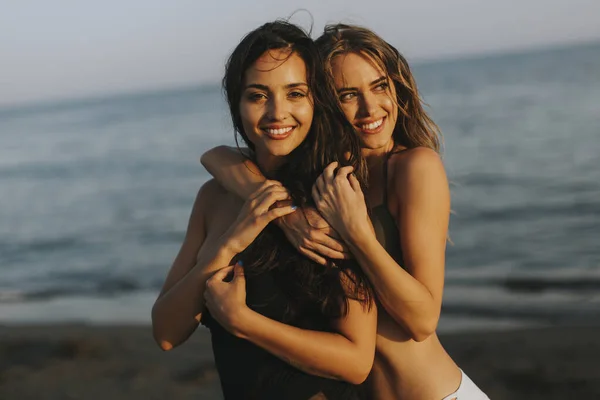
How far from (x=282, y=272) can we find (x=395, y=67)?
1217mm

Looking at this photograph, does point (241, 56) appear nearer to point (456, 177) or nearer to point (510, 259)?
point (510, 259)

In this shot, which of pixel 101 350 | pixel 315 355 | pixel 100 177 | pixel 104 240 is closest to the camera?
pixel 315 355

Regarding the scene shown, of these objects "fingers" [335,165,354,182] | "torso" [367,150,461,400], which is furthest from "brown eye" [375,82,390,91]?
"fingers" [335,165,354,182]

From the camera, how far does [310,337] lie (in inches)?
113

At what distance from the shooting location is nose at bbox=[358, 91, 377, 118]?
3523 mm

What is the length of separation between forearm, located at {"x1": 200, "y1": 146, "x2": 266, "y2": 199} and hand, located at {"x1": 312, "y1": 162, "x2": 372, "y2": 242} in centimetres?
35

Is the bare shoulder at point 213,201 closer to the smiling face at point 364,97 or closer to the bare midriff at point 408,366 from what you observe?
the smiling face at point 364,97

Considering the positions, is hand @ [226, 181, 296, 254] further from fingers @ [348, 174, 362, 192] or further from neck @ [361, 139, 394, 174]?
neck @ [361, 139, 394, 174]

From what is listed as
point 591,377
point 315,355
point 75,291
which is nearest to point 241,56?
point 315,355

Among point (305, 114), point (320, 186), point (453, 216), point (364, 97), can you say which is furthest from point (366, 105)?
point (453, 216)

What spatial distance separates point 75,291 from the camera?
13.0 m

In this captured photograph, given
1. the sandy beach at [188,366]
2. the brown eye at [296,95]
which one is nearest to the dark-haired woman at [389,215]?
the brown eye at [296,95]

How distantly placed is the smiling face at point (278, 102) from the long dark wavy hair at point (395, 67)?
369 millimetres

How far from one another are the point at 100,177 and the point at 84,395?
18.2 m
